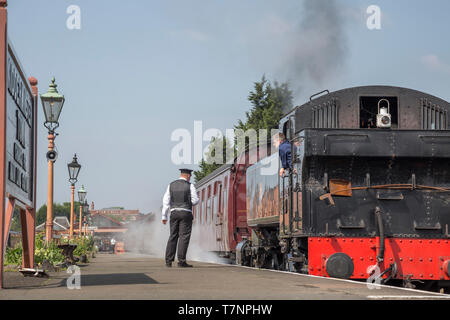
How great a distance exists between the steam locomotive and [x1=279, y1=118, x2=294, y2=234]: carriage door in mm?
51

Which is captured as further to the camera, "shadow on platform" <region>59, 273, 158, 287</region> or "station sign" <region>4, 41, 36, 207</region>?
"shadow on platform" <region>59, 273, 158, 287</region>

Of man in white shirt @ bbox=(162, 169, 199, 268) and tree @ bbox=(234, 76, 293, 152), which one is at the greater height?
tree @ bbox=(234, 76, 293, 152)

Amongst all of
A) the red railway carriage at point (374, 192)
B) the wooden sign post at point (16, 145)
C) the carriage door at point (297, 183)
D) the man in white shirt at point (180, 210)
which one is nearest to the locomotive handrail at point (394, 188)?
the red railway carriage at point (374, 192)

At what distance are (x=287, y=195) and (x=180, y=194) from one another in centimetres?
249

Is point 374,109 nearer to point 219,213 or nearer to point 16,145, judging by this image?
point 16,145

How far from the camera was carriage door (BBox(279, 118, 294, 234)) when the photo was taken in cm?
1245

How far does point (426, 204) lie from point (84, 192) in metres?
25.9

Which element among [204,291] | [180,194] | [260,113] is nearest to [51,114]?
[180,194]

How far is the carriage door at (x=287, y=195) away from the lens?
12.4m

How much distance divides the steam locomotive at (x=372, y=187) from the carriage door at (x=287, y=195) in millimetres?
51

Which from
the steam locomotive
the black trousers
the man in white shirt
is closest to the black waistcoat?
the man in white shirt

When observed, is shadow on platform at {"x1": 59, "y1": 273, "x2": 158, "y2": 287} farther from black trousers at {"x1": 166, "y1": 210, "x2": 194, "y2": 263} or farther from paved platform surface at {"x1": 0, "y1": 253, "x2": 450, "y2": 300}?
black trousers at {"x1": 166, "y1": 210, "x2": 194, "y2": 263}
